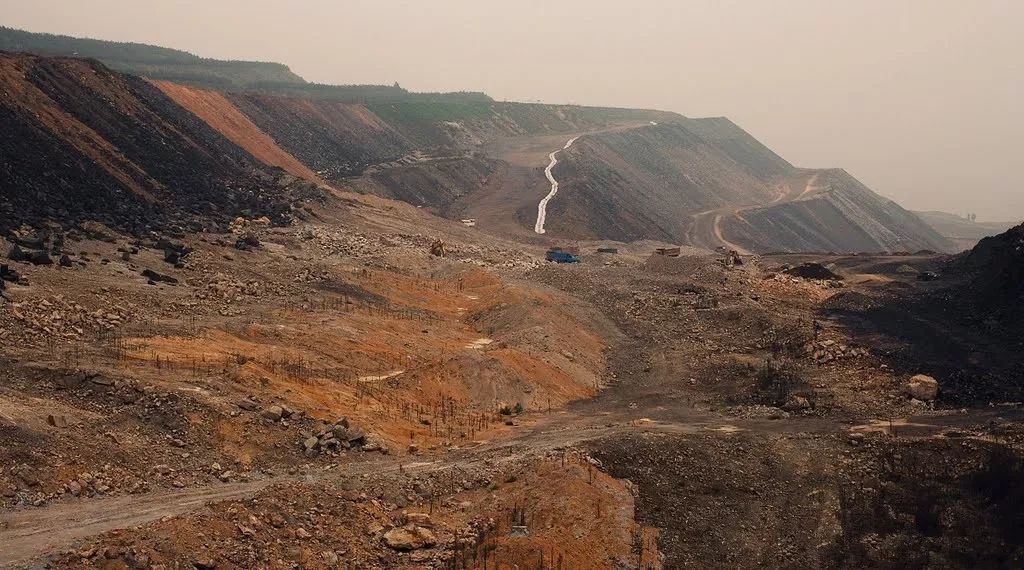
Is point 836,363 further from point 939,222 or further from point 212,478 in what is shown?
point 939,222


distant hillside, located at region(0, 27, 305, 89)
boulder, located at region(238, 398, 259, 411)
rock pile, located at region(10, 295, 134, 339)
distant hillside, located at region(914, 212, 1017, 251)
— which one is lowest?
boulder, located at region(238, 398, 259, 411)

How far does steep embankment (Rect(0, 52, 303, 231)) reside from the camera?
1505 inches

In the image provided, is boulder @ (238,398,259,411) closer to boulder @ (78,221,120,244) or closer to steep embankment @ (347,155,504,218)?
boulder @ (78,221,120,244)

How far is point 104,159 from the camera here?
145 feet

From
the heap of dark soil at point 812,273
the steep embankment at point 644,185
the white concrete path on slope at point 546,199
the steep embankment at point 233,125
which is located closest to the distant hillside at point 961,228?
the steep embankment at point 644,185

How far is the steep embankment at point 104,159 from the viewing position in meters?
38.2

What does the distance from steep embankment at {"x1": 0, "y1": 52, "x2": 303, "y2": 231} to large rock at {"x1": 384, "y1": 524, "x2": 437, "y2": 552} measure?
23.7 metres

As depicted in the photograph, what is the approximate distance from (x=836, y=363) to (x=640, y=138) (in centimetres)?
9699

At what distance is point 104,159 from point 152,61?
93490mm

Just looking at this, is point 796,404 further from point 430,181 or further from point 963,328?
point 430,181

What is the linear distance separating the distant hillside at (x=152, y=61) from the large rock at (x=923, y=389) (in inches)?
3589

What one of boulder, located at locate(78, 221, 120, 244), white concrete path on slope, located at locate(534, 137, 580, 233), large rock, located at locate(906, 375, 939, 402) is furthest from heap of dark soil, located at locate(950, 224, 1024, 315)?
white concrete path on slope, located at locate(534, 137, 580, 233)

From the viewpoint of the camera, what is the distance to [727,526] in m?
18.6

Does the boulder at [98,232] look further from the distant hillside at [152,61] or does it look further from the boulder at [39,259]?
the distant hillside at [152,61]
